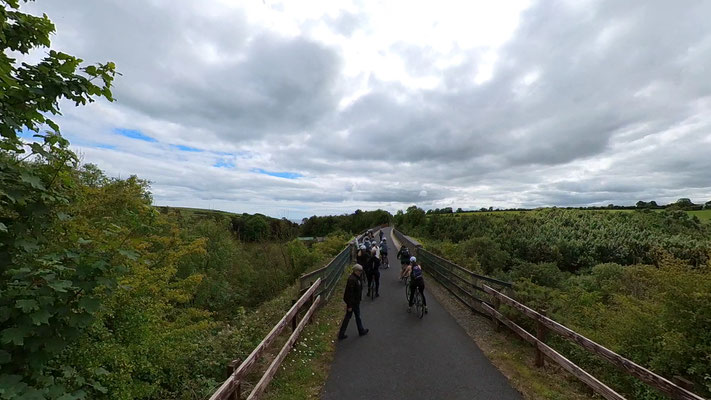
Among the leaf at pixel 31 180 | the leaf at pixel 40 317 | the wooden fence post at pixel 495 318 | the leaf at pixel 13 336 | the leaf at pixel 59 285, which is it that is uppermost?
the leaf at pixel 31 180

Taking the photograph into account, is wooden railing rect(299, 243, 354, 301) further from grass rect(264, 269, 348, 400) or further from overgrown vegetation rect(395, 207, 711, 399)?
overgrown vegetation rect(395, 207, 711, 399)

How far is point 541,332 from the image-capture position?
6.55m

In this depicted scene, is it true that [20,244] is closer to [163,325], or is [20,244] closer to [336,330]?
[163,325]

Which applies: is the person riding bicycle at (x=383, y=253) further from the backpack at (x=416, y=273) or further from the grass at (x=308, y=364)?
the grass at (x=308, y=364)

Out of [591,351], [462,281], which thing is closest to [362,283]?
[462,281]

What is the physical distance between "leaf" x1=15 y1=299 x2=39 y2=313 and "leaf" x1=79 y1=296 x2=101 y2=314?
0.24 metres

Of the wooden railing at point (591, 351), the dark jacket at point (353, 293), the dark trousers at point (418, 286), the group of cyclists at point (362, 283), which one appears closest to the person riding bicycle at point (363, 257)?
the group of cyclists at point (362, 283)

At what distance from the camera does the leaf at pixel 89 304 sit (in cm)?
233

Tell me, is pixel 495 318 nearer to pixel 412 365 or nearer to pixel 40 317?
pixel 412 365

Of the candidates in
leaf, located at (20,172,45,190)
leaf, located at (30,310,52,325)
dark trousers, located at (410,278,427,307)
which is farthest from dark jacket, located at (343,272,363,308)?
leaf, located at (20,172,45,190)

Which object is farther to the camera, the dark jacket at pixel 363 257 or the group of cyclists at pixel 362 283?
the dark jacket at pixel 363 257

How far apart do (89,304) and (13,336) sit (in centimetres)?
39

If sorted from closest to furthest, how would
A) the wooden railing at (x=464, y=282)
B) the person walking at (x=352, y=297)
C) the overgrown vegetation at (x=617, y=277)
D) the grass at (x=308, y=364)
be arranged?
the overgrown vegetation at (x=617, y=277)
the grass at (x=308, y=364)
the person walking at (x=352, y=297)
the wooden railing at (x=464, y=282)

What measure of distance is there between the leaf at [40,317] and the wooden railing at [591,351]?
5.69 meters
